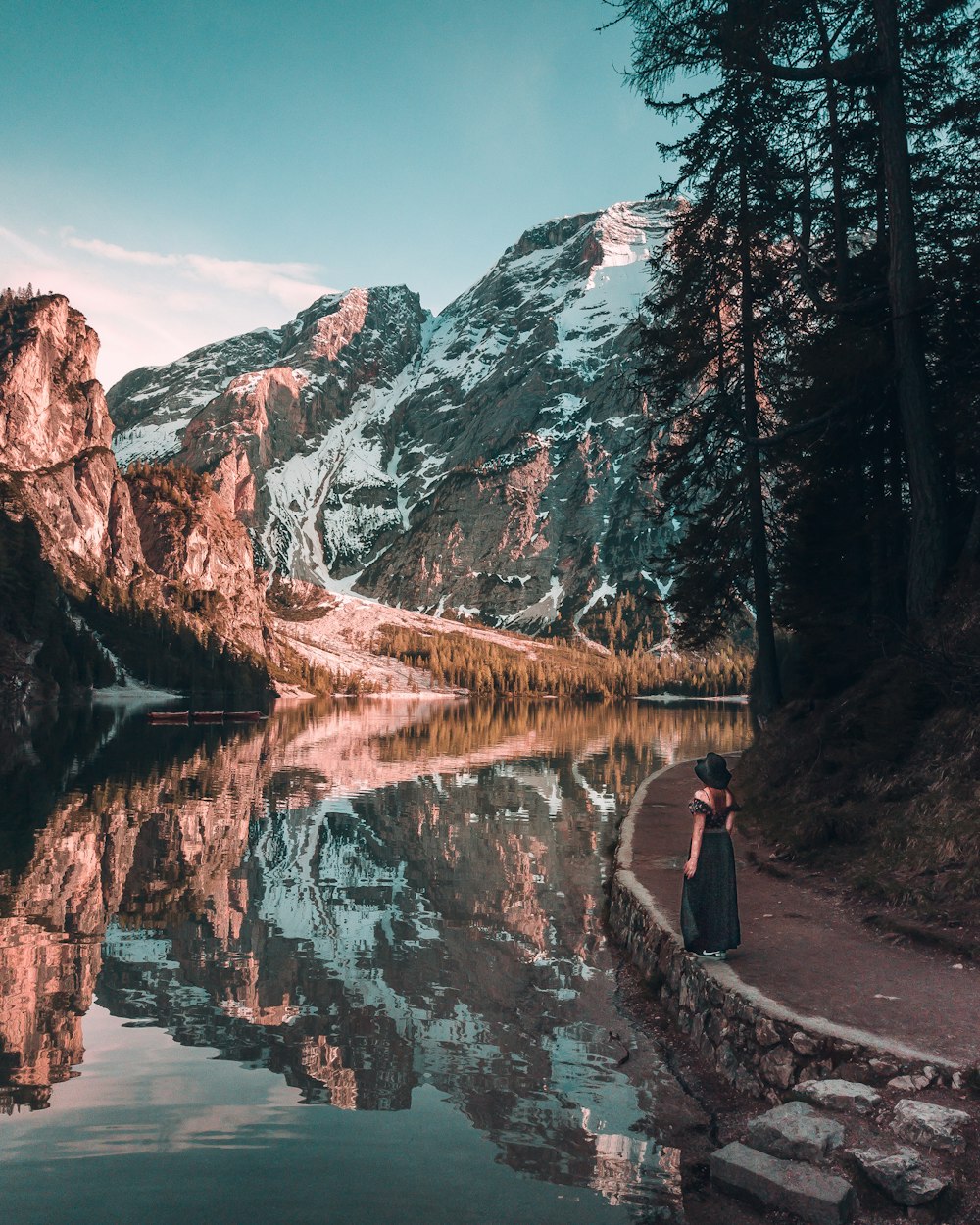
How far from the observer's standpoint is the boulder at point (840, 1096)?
6879mm

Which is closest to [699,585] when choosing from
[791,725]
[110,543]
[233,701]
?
[791,725]

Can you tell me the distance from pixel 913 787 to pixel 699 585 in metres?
12.5

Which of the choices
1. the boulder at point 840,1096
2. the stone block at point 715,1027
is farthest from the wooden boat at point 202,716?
the boulder at point 840,1096

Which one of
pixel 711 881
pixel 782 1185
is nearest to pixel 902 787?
pixel 711 881

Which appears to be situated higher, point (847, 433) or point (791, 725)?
point (847, 433)

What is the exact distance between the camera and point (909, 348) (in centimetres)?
1681

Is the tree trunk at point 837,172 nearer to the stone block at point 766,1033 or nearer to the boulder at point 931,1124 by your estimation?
the stone block at point 766,1033

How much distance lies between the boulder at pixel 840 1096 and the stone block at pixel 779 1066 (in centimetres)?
60

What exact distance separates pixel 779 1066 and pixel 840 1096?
1.05 m

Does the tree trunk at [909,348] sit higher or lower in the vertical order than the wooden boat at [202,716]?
higher

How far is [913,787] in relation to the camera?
45.9ft

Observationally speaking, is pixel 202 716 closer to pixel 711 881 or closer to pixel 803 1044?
pixel 711 881

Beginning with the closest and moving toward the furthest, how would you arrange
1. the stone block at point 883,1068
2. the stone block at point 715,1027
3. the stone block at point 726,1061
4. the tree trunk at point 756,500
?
1. the stone block at point 883,1068
2. the stone block at point 726,1061
3. the stone block at point 715,1027
4. the tree trunk at point 756,500

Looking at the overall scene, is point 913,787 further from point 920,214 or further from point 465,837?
point 920,214
